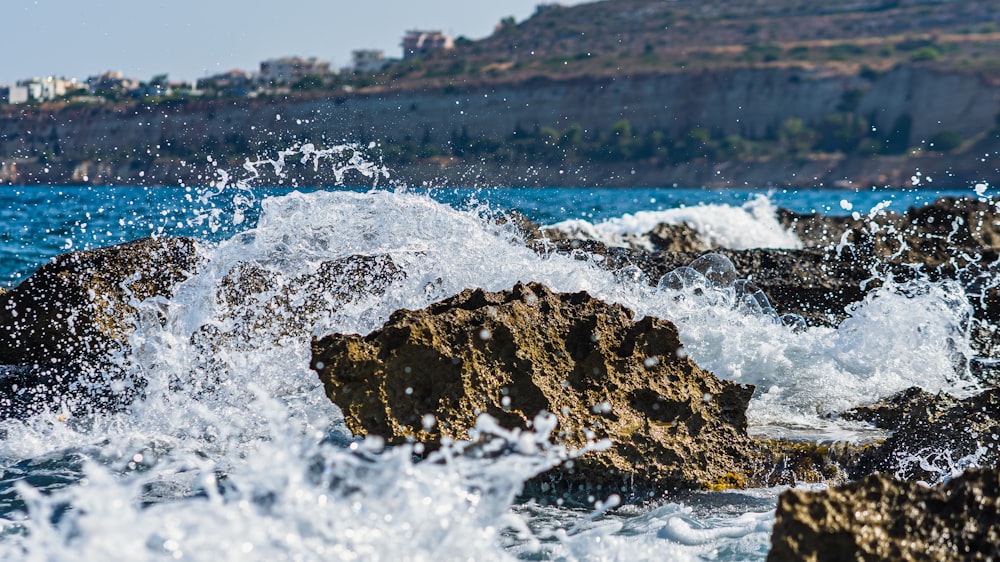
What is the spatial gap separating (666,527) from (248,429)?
1.94 metres

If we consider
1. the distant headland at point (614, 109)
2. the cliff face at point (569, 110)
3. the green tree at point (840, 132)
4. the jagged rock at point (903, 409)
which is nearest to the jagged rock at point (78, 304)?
the jagged rock at point (903, 409)

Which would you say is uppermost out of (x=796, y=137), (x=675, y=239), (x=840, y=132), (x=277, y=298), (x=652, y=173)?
(x=277, y=298)

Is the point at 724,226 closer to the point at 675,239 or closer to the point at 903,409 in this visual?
the point at 675,239

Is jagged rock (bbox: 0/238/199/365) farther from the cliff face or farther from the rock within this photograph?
the cliff face

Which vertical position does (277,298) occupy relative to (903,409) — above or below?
above

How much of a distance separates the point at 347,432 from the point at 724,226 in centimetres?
1310

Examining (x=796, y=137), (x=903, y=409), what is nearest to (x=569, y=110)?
(x=796, y=137)

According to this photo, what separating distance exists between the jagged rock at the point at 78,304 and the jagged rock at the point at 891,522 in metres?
3.73

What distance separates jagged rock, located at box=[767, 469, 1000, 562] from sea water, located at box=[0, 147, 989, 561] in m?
0.67

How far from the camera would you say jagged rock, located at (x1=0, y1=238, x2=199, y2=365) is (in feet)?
17.7

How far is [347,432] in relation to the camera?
462 cm

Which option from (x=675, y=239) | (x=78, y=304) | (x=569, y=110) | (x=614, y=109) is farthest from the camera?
(x=569, y=110)

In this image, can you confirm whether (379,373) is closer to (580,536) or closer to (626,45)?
(580,536)

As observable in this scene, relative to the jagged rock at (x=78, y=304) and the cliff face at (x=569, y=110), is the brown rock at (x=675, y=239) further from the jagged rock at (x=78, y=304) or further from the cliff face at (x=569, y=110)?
the cliff face at (x=569, y=110)
